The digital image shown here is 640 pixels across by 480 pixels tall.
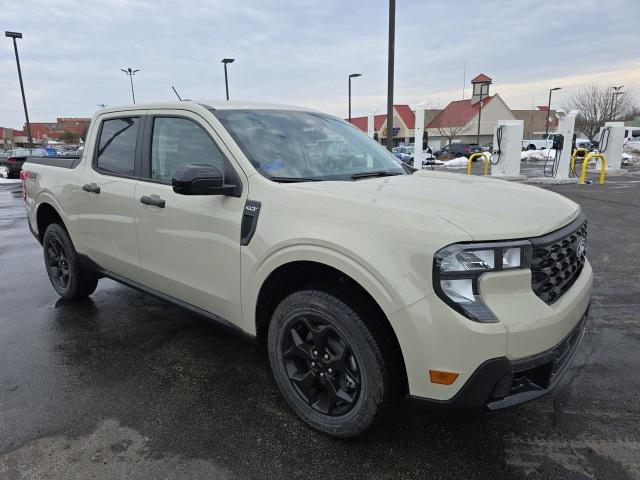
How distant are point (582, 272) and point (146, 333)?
10.9 feet

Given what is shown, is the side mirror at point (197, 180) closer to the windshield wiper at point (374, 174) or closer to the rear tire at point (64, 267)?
the windshield wiper at point (374, 174)

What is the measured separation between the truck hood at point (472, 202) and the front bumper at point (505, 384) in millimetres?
533

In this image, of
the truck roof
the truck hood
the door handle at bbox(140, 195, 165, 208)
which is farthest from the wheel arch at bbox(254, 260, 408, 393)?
the truck roof

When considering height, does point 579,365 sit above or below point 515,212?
below

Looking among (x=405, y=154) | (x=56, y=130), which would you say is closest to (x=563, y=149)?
(x=405, y=154)

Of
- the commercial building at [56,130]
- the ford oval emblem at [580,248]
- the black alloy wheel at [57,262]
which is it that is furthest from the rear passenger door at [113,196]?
the commercial building at [56,130]

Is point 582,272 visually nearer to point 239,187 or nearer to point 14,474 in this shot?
point 239,187

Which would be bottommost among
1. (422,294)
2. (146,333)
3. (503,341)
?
(146,333)

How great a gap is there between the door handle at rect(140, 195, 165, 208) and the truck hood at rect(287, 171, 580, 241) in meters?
1.08

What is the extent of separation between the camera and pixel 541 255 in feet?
6.89

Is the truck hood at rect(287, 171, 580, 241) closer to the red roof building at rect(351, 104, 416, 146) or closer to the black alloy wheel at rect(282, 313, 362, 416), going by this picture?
the black alloy wheel at rect(282, 313, 362, 416)

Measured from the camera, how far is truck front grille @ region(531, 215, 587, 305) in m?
2.10

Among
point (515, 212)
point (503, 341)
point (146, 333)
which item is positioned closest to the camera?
point (503, 341)

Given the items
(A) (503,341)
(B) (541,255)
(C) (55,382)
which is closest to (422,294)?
(A) (503,341)
